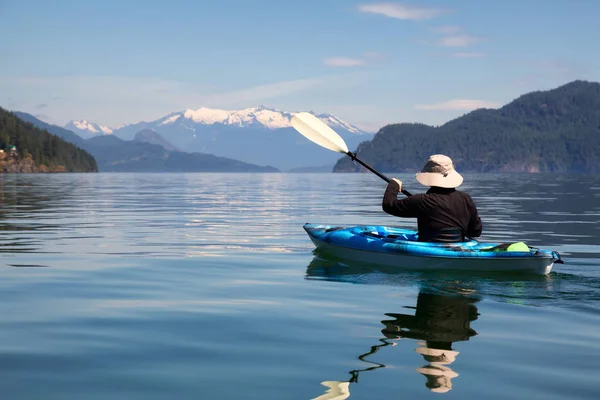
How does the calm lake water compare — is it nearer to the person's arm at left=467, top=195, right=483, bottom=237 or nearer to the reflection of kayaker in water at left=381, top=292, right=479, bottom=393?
the reflection of kayaker in water at left=381, top=292, right=479, bottom=393

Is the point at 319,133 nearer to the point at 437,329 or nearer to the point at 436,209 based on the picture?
the point at 436,209

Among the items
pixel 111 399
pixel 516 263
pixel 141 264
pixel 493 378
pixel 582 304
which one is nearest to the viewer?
pixel 111 399

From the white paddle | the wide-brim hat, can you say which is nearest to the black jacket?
the wide-brim hat

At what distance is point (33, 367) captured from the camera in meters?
7.48

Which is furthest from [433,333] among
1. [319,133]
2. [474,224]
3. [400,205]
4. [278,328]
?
[319,133]

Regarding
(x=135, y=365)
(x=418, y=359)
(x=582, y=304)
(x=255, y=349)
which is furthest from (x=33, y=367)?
(x=582, y=304)

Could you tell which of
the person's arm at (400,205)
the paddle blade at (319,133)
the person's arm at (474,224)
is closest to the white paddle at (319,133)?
the paddle blade at (319,133)

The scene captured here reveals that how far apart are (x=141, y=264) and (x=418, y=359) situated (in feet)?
30.6

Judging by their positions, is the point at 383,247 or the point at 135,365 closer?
the point at 135,365

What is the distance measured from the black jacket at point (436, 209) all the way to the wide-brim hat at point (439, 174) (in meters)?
0.26

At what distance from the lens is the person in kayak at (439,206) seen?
1350 cm

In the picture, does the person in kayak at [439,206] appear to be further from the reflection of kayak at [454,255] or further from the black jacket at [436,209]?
the reflection of kayak at [454,255]

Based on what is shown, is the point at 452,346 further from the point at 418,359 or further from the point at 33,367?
the point at 33,367

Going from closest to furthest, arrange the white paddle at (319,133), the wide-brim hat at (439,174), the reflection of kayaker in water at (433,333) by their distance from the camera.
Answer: the reflection of kayaker in water at (433,333) < the wide-brim hat at (439,174) < the white paddle at (319,133)
